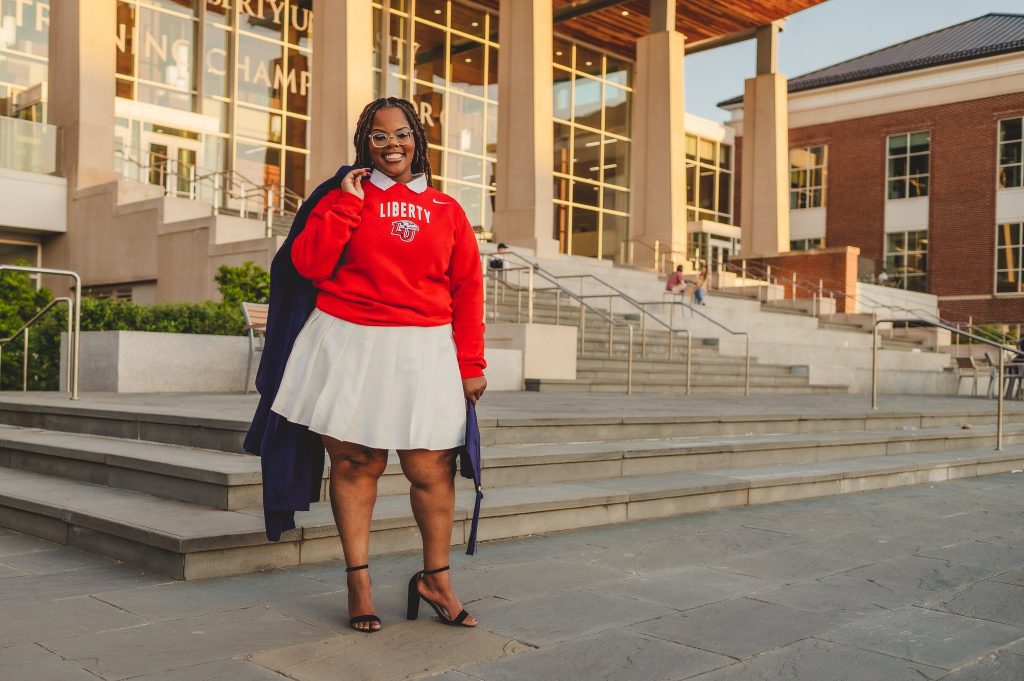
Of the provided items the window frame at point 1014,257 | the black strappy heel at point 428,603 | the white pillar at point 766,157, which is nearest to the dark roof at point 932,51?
the window frame at point 1014,257

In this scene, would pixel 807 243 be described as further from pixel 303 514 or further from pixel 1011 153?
pixel 303 514

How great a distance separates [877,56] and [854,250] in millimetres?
19064

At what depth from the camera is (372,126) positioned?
3.91 meters

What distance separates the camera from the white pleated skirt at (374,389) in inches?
147

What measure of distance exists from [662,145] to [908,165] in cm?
1651

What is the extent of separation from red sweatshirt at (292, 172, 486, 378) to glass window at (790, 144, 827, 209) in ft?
138

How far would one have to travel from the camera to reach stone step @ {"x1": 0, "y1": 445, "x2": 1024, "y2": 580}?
15.3 feet

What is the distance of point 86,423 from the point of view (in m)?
7.53

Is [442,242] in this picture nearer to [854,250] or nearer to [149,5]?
[149,5]

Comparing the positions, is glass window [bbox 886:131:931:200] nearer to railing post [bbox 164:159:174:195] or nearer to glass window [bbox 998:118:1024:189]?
glass window [bbox 998:118:1024:189]

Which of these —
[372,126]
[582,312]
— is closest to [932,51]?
[582,312]

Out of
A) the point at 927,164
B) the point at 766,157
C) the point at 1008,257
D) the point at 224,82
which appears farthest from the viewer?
the point at 927,164

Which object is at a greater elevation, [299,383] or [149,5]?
[149,5]

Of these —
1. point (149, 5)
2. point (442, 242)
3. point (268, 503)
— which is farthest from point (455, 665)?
point (149, 5)
